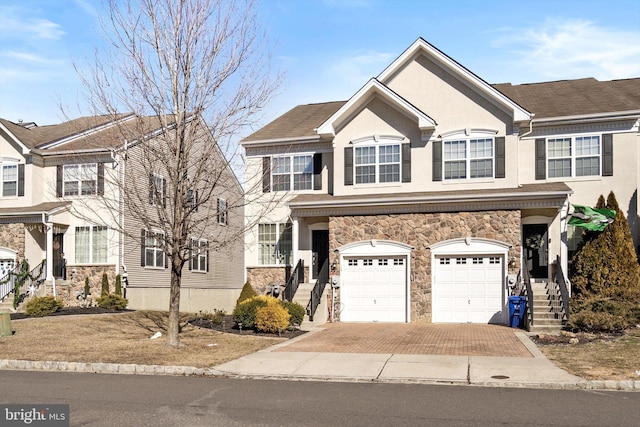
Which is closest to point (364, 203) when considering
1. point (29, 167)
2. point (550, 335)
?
point (550, 335)

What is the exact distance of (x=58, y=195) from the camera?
28.6m

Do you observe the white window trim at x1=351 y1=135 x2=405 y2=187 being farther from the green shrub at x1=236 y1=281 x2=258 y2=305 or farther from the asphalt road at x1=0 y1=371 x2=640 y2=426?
the asphalt road at x1=0 y1=371 x2=640 y2=426

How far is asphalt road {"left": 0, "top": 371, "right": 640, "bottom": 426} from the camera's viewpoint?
30.0ft

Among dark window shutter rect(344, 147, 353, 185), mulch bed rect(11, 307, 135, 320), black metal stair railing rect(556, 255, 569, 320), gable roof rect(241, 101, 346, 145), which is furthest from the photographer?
gable roof rect(241, 101, 346, 145)

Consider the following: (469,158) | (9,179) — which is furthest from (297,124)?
(9,179)

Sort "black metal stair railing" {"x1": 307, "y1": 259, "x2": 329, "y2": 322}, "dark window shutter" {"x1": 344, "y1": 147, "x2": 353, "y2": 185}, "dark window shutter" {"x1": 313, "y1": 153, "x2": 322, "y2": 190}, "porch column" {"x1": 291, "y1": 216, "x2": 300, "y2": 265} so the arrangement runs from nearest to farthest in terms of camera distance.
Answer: "black metal stair railing" {"x1": 307, "y1": 259, "x2": 329, "y2": 322}, "porch column" {"x1": 291, "y1": 216, "x2": 300, "y2": 265}, "dark window shutter" {"x1": 344, "y1": 147, "x2": 353, "y2": 185}, "dark window shutter" {"x1": 313, "y1": 153, "x2": 322, "y2": 190}

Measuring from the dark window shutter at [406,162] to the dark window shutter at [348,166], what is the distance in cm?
198

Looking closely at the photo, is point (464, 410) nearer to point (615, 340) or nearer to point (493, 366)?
point (493, 366)

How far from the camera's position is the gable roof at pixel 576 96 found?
24.4 metres

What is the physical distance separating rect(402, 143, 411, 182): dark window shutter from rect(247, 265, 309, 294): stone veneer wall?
603 centimetres

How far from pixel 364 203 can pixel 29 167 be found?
1474 cm

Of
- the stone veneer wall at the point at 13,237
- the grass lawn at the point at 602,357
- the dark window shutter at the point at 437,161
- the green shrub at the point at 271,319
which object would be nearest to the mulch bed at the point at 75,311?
the stone veneer wall at the point at 13,237

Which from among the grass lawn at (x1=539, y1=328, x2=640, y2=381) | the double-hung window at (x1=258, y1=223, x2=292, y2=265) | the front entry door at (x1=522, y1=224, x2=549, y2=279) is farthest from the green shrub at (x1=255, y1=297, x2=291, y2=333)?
the front entry door at (x1=522, y1=224, x2=549, y2=279)

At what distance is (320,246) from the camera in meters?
26.6
